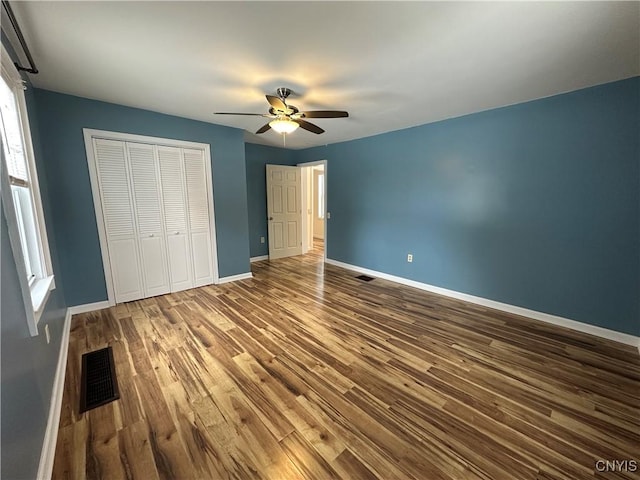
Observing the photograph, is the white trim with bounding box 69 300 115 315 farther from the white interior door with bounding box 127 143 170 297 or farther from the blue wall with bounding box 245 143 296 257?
the blue wall with bounding box 245 143 296 257

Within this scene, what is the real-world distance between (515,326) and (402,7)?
3.19 metres

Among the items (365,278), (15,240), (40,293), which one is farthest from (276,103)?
(365,278)

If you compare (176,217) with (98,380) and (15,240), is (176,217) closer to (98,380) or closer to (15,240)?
(98,380)

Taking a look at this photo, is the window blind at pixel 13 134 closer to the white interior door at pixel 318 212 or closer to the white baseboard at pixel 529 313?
the white baseboard at pixel 529 313

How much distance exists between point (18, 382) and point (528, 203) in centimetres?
428

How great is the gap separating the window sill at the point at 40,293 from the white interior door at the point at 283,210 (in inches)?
149

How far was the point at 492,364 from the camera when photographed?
2.21m

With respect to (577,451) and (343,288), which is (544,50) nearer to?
(577,451)

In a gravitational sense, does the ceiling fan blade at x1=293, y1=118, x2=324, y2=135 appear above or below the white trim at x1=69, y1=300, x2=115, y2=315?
above

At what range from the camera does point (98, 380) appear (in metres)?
2.00

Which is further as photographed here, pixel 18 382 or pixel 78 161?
pixel 78 161

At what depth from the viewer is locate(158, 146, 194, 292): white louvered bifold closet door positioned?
3514 millimetres

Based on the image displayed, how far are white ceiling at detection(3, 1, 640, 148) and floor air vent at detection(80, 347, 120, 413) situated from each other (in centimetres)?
251

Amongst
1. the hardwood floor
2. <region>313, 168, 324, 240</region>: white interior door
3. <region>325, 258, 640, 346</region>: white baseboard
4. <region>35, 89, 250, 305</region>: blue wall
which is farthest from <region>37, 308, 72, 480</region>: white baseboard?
<region>313, 168, 324, 240</region>: white interior door
